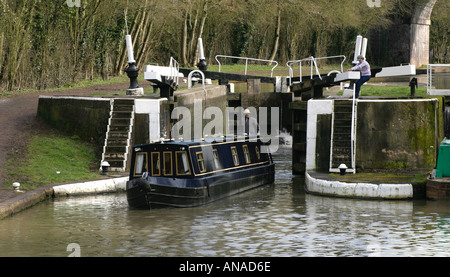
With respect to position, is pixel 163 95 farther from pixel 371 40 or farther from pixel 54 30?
pixel 371 40

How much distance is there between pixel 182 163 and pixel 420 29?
1149 inches

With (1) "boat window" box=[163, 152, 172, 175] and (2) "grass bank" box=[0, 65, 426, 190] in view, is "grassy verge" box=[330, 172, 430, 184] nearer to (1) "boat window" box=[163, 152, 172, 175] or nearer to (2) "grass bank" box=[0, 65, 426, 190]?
(2) "grass bank" box=[0, 65, 426, 190]

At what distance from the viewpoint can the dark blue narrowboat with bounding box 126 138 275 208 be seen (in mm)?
19531

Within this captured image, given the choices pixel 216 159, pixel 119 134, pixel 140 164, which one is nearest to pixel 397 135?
pixel 216 159

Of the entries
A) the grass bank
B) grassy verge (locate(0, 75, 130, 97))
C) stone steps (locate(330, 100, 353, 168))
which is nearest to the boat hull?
the grass bank

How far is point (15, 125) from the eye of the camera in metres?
26.2

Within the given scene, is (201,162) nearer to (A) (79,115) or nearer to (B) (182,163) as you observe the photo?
(B) (182,163)

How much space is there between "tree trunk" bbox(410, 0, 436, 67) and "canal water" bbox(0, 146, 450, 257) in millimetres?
26627

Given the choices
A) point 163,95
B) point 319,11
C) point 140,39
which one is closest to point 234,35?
point 319,11

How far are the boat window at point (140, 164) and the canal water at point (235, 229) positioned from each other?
0.87 m

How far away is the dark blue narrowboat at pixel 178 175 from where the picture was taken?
64.1ft

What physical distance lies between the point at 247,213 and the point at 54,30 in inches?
762

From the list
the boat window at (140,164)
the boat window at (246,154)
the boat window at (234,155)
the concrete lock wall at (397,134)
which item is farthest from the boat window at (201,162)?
the concrete lock wall at (397,134)

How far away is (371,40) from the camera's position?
52125 millimetres
